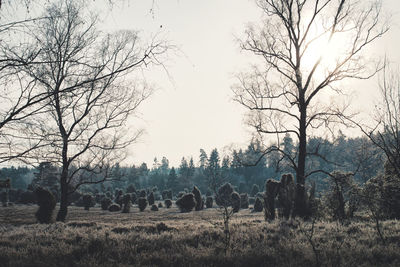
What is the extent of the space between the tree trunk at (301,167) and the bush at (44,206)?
14009 mm

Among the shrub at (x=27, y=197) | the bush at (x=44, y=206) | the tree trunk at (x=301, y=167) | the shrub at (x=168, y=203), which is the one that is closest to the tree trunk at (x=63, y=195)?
the bush at (x=44, y=206)

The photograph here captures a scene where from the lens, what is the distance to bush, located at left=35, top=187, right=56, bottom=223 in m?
15.8

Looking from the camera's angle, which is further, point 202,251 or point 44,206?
point 44,206

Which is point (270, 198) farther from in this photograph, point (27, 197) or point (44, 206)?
point (27, 197)

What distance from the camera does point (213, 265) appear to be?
471 cm

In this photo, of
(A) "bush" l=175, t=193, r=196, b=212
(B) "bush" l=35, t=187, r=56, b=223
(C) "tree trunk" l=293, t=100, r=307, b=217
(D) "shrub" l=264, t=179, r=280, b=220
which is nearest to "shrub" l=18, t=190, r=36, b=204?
(A) "bush" l=175, t=193, r=196, b=212

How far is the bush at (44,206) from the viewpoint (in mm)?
15802

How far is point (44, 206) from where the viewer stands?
16062 mm

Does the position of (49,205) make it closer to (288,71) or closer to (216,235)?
(216,235)

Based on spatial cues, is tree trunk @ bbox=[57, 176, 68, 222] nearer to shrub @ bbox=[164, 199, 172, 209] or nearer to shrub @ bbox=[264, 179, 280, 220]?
shrub @ bbox=[264, 179, 280, 220]

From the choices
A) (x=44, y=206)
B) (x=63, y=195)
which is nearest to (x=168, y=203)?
(x=44, y=206)

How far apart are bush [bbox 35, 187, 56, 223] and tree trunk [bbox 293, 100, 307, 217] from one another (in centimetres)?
1401

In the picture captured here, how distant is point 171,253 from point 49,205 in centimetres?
1389

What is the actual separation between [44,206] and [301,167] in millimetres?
14868
